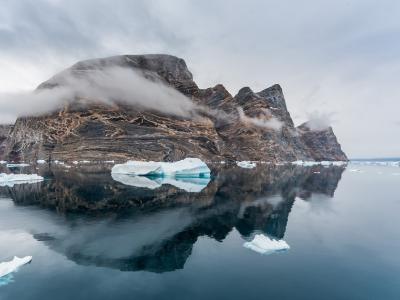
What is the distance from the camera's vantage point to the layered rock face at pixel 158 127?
100312mm

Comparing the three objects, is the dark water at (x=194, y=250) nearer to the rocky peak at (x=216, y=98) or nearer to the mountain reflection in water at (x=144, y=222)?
the mountain reflection in water at (x=144, y=222)

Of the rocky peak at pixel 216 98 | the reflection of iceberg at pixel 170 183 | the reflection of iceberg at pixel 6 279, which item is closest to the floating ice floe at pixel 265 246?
the reflection of iceberg at pixel 6 279

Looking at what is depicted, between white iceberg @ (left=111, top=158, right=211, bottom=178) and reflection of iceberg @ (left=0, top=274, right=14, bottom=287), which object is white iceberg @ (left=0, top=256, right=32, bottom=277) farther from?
white iceberg @ (left=111, top=158, right=211, bottom=178)

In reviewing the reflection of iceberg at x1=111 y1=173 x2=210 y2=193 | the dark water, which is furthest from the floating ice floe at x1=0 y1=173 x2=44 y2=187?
the dark water

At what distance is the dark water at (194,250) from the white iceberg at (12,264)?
353 millimetres

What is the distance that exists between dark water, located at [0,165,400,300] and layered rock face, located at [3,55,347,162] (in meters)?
75.8

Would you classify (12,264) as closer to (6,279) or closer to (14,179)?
(6,279)

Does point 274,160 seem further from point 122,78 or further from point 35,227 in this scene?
point 35,227

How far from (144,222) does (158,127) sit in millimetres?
91350

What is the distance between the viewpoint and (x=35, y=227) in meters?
17.5

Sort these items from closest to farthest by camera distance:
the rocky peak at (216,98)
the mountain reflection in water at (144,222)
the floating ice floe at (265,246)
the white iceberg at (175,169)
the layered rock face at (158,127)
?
the mountain reflection in water at (144,222)
the floating ice floe at (265,246)
the white iceberg at (175,169)
the layered rock face at (158,127)
the rocky peak at (216,98)

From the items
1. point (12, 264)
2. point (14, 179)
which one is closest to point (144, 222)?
point (12, 264)

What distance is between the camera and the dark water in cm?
1003

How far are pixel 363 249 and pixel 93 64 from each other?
13678cm
